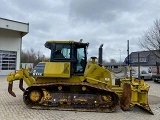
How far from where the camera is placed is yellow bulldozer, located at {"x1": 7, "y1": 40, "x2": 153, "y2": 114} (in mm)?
8625

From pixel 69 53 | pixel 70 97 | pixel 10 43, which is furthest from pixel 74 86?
pixel 10 43

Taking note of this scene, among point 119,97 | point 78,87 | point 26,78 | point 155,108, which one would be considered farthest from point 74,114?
point 155,108

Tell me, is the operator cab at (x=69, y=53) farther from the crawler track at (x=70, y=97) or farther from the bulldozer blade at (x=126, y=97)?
the bulldozer blade at (x=126, y=97)

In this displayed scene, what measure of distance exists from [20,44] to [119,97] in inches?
897

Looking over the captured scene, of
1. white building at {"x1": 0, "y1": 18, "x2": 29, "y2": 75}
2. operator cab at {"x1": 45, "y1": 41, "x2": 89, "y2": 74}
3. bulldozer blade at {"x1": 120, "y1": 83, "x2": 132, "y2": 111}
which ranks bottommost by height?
bulldozer blade at {"x1": 120, "y1": 83, "x2": 132, "y2": 111}

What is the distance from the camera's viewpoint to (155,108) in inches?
373

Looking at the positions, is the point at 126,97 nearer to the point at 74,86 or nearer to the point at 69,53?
the point at 74,86

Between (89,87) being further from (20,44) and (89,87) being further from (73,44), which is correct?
(20,44)

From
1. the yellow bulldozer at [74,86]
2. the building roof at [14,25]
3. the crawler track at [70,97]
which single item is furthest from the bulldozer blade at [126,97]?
the building roof at [14,25]

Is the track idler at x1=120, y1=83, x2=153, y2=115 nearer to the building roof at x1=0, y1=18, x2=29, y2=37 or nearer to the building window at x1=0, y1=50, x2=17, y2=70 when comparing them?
the building roof at x1=0, y1=18, x2=29, y2=37

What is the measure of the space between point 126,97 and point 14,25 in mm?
22468

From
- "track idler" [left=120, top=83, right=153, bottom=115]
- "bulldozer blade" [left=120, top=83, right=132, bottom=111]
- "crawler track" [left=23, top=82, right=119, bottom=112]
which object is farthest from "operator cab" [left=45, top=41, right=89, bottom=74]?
"track idler" [left=120, top=83, right=153, bottom=115]

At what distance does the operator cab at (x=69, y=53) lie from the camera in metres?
9.29

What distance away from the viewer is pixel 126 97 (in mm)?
8680
